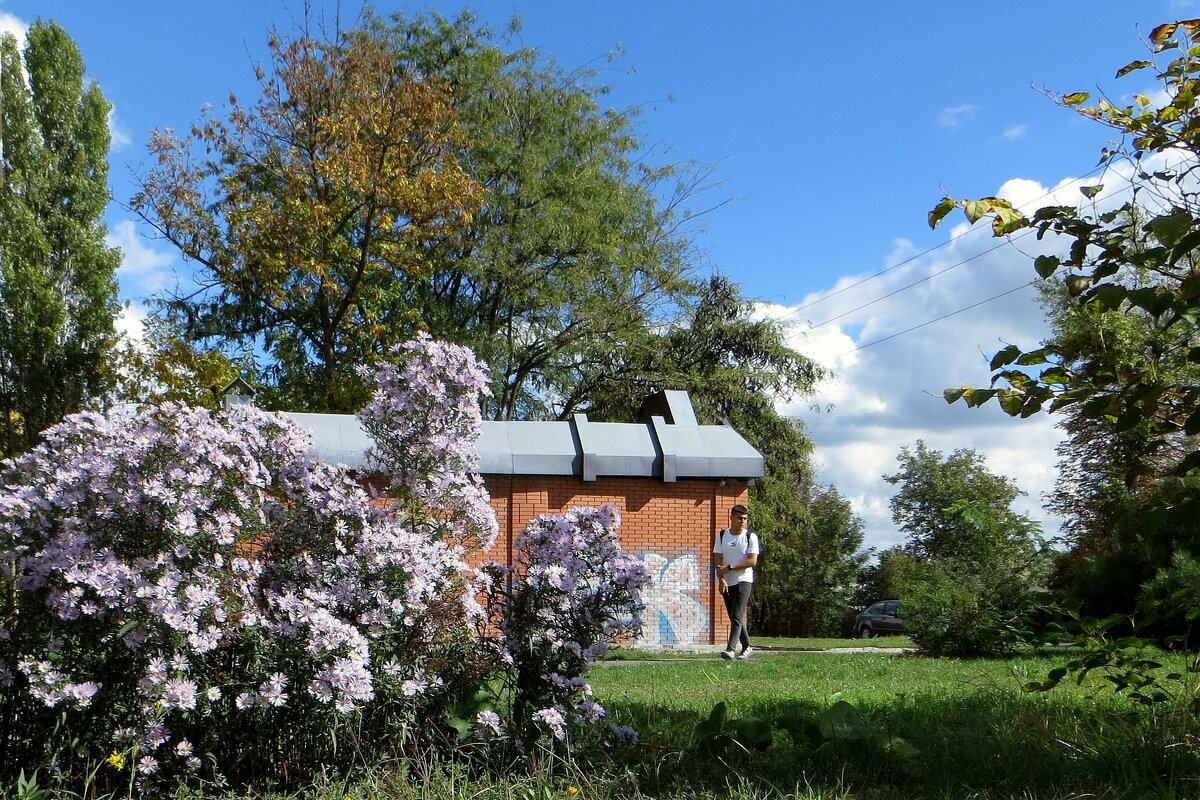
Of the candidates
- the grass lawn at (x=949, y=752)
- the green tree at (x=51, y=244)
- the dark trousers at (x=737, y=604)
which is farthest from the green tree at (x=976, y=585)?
the green tree at (x=51, y=244)

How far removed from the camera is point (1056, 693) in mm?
7684

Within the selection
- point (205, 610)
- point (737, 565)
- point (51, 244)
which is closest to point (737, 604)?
point (737, 565)

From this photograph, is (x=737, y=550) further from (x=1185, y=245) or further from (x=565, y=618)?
(x=1185, y=245)

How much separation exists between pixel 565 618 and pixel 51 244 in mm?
25563

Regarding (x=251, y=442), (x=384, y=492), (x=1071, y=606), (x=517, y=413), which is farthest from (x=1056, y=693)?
(x=517, y=413)

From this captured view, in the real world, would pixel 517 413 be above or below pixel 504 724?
above

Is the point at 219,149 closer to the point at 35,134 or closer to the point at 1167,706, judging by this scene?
the point at 35,134

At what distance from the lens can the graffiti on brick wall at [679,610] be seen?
1719 cm

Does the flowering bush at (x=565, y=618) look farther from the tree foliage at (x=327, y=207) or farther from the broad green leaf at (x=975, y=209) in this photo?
the tree foliage at (x=327, y=207)

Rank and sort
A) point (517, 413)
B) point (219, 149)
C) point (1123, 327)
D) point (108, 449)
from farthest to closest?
point (517, 413)
point (219, 149)
point (1123, 327)
point (108, 449)

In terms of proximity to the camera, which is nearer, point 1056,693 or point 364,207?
point 1056,693

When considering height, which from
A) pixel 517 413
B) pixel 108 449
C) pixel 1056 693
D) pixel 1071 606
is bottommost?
pixel 1056 693

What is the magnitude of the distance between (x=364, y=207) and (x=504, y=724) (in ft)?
64.6

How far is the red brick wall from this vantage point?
53.2 ft
